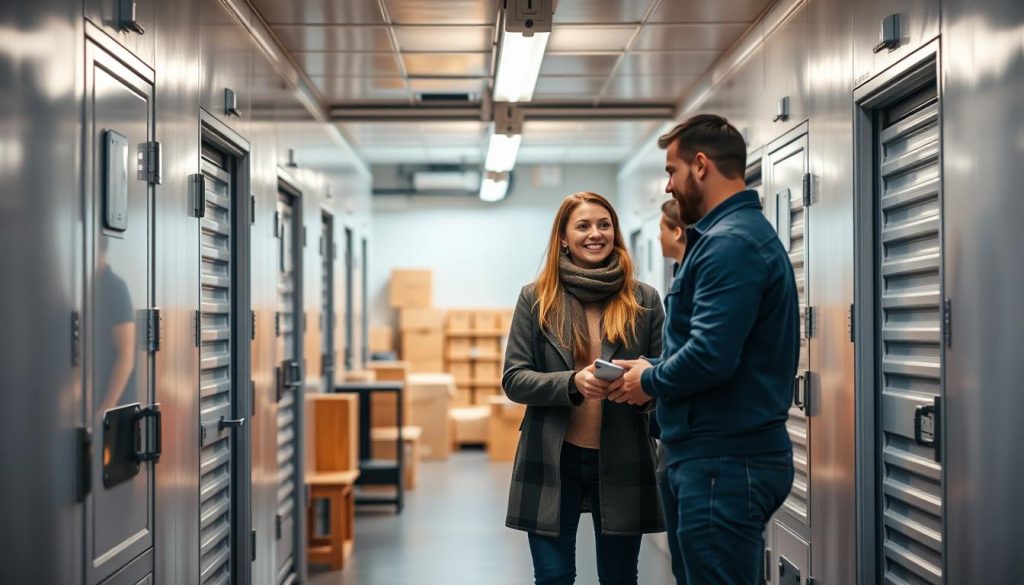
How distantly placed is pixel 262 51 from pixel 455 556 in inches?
119

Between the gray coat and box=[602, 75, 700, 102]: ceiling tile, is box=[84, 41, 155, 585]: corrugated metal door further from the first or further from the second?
box=[602, 75, 700, 102]: ceiling tile

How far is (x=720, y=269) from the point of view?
208cm

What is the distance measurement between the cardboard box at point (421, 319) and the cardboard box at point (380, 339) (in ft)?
0.60

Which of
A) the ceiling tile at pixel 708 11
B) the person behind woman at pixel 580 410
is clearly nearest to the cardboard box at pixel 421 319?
the ceiling tile at pixel 708 11

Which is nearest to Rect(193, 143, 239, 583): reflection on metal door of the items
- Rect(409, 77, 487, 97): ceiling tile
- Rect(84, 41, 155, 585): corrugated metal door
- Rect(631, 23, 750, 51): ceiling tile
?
Rect(84, 41, 155, 585): corrugated metal door

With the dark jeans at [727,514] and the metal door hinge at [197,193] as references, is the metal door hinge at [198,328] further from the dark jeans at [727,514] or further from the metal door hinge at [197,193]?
the dark jeans at [727,514]

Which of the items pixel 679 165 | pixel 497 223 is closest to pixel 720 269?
pixel 679 165

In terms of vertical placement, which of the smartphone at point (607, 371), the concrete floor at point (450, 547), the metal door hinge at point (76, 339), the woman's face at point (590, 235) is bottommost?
the concrete floor at point (450, 547)

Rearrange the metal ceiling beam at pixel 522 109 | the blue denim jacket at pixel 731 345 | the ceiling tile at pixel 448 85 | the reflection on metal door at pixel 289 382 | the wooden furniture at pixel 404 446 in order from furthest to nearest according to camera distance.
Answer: the wooden furniture at pixel 404 446
the metal ceiling beam at pixel 522 109
the ceiling tile at pixel 448 85
the reflection on metal door at pixel 289 382
the blue denim jacket at pixel 731 345

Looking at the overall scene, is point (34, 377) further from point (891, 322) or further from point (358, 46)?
point (358, 46)

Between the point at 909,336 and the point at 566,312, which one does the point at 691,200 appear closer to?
the point at 566,312

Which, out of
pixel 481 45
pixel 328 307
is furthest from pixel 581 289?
pixel 328 307

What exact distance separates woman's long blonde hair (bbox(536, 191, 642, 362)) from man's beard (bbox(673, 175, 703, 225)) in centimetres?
49

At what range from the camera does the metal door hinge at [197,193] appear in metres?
3.53
